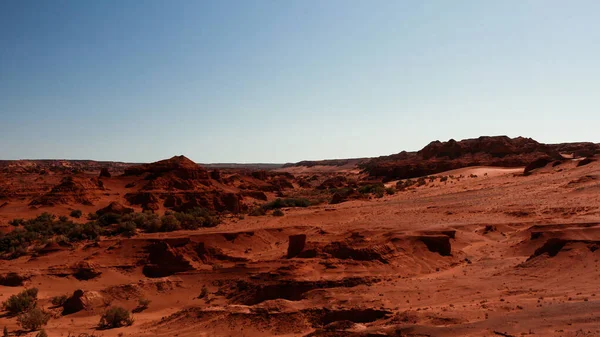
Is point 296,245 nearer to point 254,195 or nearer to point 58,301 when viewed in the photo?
point 58,301

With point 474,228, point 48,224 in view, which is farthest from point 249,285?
point 48,224

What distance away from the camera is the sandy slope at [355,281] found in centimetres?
942

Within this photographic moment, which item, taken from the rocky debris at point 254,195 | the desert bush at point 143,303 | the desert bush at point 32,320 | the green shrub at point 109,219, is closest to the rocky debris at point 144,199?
the green shrub at point 109,219

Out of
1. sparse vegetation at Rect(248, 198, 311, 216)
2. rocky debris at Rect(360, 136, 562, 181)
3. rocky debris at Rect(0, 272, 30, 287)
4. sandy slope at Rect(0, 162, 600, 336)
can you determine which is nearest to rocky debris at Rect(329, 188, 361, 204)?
sparse vegetation at Rect(248, 198, 311, 216)

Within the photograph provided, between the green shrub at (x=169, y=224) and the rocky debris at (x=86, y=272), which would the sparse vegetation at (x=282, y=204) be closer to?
the green shrub at (x=169, y=224)

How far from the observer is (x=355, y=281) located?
12828mm

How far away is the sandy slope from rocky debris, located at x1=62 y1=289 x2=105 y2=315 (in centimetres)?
19

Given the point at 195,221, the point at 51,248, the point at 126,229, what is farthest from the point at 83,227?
the point at 195,221

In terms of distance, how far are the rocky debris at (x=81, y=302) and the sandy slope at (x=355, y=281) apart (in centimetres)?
19

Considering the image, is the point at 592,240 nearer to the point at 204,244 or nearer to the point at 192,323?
the point at 192,323

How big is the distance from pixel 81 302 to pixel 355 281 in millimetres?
7549

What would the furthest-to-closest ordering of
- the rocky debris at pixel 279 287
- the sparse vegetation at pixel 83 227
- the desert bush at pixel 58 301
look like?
the sparse vegetation at pixel 83 227, the desert bush at pixel 58 301, the rocky debris at pixel 279 287

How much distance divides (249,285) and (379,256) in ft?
13.6

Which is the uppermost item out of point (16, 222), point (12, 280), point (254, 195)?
point (16, 222)
